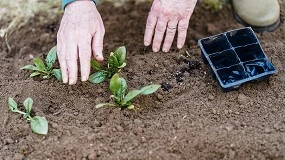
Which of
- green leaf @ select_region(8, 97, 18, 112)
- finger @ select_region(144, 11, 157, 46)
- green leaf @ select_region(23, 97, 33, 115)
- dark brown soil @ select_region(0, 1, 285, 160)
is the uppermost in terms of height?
finger @ select_region(144, 11, 157, 46)

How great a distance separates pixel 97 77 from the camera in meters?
2.26

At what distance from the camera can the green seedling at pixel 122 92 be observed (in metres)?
2.10

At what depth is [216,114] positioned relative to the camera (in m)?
2.12

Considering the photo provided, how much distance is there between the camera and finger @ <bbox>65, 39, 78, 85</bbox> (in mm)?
2088

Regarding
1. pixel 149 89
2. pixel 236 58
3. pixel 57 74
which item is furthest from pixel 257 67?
pixel 57 74

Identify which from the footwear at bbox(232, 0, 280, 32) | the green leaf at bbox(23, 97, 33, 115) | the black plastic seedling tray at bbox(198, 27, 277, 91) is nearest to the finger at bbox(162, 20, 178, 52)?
the black plastic seedling tray at bbox(198, 27, 277, 91)

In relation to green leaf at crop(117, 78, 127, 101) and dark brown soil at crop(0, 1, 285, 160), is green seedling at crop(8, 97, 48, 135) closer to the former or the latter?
dark brown soil at crop(0, 1, 285, 160)

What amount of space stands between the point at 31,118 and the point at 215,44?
83 centimetres

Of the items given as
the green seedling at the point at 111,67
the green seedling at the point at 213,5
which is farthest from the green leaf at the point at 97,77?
the green seedling at the point at 213,5

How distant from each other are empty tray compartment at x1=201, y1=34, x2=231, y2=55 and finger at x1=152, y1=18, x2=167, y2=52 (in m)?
0.18

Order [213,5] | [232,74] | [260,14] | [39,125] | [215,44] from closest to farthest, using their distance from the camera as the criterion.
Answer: [39,125] → [232,74] → [215,44] → [260,14] → [213,5]

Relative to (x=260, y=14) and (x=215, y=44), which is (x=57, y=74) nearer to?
(x=215, y=44)

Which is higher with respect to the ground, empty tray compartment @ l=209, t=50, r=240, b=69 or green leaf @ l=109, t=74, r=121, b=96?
green leaf @ l=109, t=74, r=121, b=96

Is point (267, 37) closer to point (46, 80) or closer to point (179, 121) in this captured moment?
point (179, 121)
